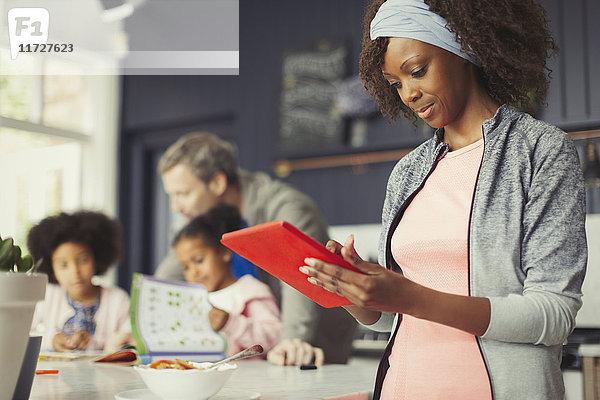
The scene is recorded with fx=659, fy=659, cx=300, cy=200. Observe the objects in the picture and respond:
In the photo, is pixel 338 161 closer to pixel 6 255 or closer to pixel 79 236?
pixel 79 236

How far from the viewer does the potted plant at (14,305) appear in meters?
0.76

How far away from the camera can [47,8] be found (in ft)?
9.95

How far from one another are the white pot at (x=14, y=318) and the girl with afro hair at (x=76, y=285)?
1552 millimetres

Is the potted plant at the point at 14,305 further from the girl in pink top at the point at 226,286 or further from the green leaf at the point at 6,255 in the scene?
the girl in pink top at the point at 226,286

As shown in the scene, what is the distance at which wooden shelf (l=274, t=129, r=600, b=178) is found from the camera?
12.8ft

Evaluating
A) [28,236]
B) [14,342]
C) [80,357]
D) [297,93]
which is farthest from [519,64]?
[297,93]

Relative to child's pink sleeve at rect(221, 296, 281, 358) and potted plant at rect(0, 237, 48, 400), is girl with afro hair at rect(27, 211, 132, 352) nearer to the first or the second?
child's pink sleeve at rect(221, 296, 281, 358)

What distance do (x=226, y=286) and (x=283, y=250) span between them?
4.74ft

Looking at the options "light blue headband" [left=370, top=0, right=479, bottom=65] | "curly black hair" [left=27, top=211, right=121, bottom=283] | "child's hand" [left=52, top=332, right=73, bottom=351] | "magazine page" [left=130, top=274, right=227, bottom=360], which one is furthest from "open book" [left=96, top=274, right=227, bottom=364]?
"curly black hair" [left=27, top=211, right=121, bottom=283]

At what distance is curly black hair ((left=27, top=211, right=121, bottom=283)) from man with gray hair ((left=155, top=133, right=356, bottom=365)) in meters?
0.44

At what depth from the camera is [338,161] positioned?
4113 mm

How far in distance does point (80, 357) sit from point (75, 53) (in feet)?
11.5

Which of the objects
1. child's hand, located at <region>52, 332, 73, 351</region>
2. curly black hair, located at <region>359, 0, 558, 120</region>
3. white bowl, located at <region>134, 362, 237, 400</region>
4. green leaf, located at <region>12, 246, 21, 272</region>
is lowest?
child's hand, located at <region>52, 332, 73, 351</region>

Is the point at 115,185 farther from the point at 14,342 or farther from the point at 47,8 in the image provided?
the point at 14,342
